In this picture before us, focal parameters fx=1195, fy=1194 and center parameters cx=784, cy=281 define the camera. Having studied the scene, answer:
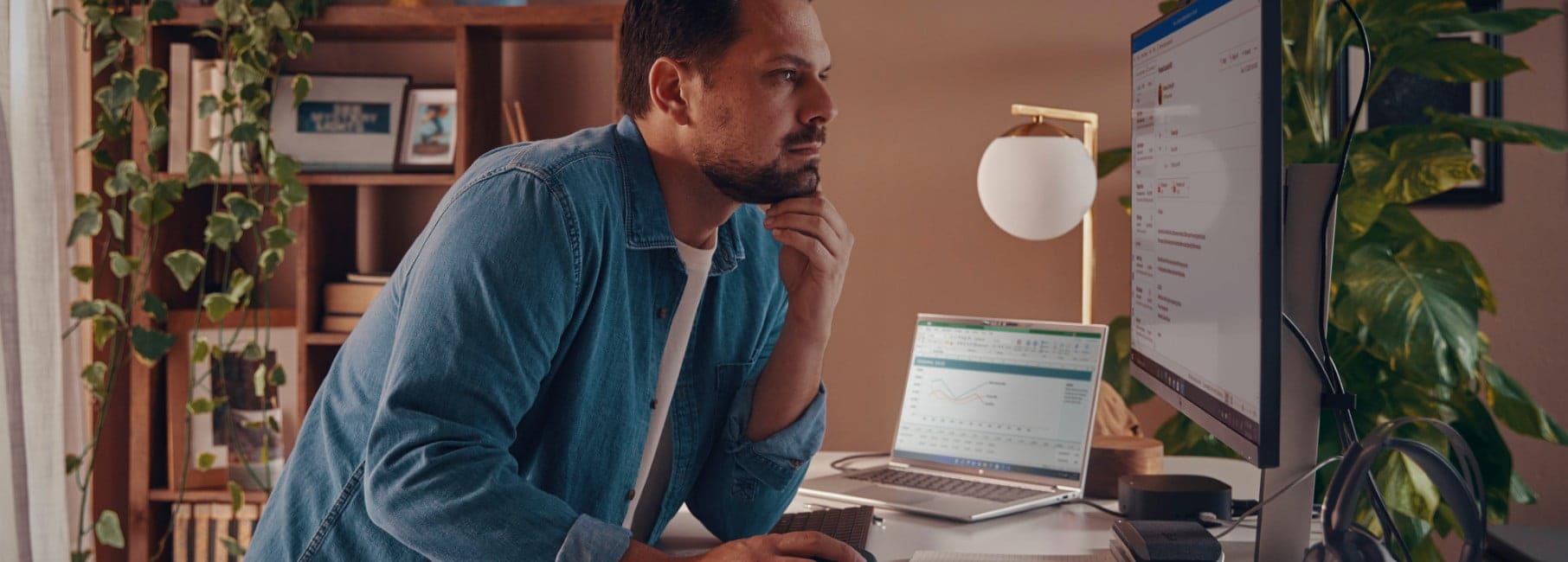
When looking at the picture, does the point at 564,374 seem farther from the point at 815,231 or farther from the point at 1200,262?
the point at 1200,262

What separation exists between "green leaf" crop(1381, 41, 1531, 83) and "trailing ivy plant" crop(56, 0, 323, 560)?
236 centimetres

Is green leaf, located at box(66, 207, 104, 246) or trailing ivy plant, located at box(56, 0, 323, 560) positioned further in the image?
trailing ivy plant, located at box(56, 0, 323, 560)

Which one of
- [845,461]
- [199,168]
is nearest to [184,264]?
[199,168]

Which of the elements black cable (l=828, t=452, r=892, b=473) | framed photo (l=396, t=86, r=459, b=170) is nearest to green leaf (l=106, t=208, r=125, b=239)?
framed photo (l=396, t=86, r=459, b=170)

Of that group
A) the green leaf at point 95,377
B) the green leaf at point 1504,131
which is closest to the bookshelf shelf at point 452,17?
the green leaf at point 95,377

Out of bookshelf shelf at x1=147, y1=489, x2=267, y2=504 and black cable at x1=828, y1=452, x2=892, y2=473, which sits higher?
black cable at x1=828, y1=452, x2=892, y2=473

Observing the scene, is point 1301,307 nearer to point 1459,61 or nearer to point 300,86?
point 1459,61

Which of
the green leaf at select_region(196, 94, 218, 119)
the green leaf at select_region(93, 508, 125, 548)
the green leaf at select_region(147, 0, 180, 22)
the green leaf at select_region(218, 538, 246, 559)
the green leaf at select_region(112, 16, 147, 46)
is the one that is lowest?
the green leaf at select_region(218, 538, 246, 559)

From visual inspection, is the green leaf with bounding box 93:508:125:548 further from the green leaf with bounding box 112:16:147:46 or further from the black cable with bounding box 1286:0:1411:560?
the black cable with bounding box 1286:0:1411:560

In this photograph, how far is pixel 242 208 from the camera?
262 cm

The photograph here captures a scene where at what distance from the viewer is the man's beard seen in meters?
1.25

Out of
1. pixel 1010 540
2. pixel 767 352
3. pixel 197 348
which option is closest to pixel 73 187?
pixel 197 348

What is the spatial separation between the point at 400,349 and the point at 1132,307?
32.9 inches

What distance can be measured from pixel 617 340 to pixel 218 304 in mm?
1787
